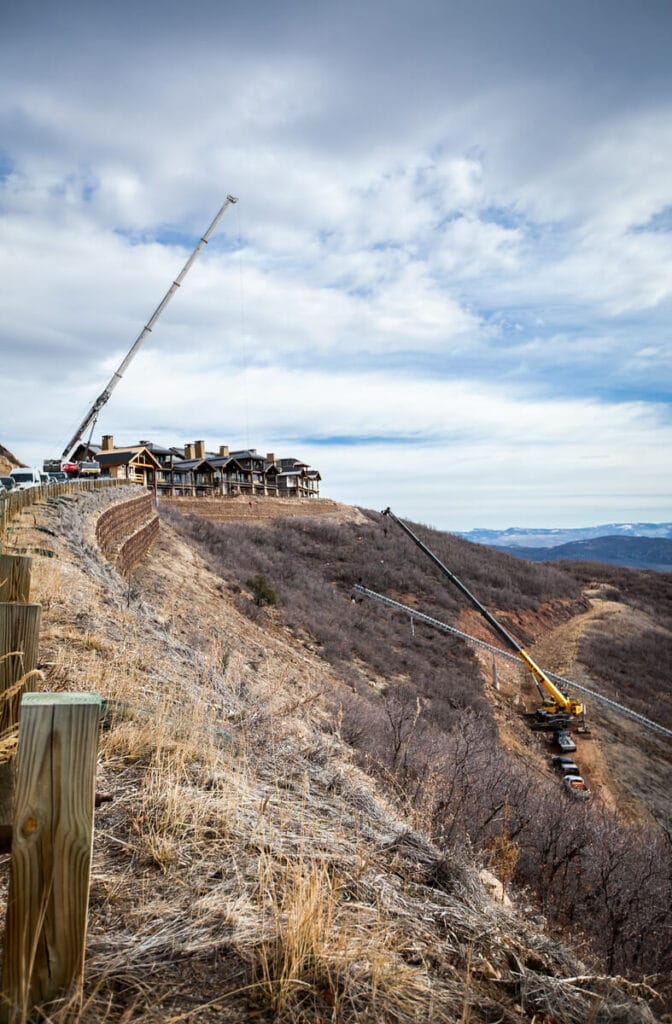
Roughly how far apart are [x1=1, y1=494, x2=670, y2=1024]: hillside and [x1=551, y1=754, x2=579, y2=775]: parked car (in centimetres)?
898

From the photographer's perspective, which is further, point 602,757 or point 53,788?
point 602,757

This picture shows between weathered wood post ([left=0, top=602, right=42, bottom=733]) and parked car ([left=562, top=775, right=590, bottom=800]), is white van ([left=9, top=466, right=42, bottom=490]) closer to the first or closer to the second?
parked car ([left=562, top=775, right=590, bottom=800])

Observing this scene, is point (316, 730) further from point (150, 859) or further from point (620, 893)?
point (150, 859)

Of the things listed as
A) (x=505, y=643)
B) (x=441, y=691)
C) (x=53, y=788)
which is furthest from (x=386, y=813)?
(x=505, y=643)

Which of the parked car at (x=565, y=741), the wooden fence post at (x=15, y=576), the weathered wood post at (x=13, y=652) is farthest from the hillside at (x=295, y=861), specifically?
the parked car at (x=565, y=741)

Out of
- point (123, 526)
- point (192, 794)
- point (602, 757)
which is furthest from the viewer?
point (602, 757)

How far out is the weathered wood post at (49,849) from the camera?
1750mm

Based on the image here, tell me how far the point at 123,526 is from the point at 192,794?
1586 cm

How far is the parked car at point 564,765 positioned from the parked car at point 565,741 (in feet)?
1.23

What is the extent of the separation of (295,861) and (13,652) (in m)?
1.94

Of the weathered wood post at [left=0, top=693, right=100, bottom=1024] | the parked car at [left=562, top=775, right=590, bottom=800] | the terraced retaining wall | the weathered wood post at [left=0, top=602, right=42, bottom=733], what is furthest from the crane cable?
the weathered wood post at [left=0, top=693, right=100, bottom=1024]

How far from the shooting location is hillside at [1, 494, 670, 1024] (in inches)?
95.4

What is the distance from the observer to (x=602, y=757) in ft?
66.1

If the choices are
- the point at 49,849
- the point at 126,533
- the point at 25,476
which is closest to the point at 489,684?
the point at 126,533
